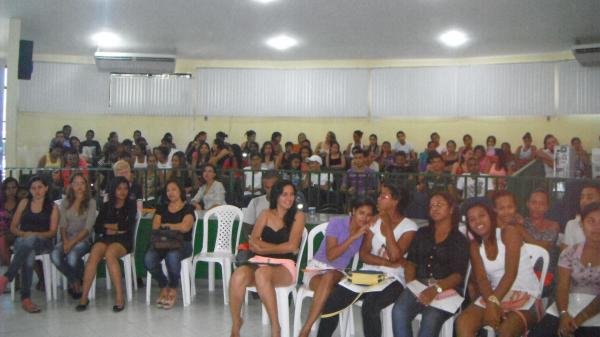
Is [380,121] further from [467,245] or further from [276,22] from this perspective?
[467,245]

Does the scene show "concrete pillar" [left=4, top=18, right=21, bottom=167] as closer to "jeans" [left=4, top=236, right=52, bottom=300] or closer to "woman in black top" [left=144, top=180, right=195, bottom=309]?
"jeans" [left=4, top=236, right=52, bottom=300]

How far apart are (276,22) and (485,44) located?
135 inches

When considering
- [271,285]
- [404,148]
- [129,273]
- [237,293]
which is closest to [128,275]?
[129,273]

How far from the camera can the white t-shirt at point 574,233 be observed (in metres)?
4.47

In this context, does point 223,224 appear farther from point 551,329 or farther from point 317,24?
point 317,24

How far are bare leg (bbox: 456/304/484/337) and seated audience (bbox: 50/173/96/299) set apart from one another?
11.6ft

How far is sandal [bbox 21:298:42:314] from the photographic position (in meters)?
5.72

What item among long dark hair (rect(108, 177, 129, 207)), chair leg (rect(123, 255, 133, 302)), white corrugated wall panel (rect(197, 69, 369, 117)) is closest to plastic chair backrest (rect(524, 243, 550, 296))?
chair leg (rect(123, 255, 133, 302))

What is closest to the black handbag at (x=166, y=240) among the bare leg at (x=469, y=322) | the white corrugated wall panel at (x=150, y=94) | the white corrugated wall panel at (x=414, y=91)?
the bare leg at (x=469, y=322)

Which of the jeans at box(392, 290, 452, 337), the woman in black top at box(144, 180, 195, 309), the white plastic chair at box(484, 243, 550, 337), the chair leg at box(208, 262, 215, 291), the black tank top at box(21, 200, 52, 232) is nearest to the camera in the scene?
the jeans at box(392, 290, 452, 337)

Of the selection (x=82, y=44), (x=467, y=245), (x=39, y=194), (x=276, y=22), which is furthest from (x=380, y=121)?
(x=467, y=245)

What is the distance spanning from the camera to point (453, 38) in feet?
33.7

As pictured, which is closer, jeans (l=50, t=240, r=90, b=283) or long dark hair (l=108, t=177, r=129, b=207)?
jeans (l=50, t=240, r=90, b=283)

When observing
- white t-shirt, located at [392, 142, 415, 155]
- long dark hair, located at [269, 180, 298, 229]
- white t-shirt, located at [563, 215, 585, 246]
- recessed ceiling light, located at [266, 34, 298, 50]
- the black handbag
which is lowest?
the black handbag
